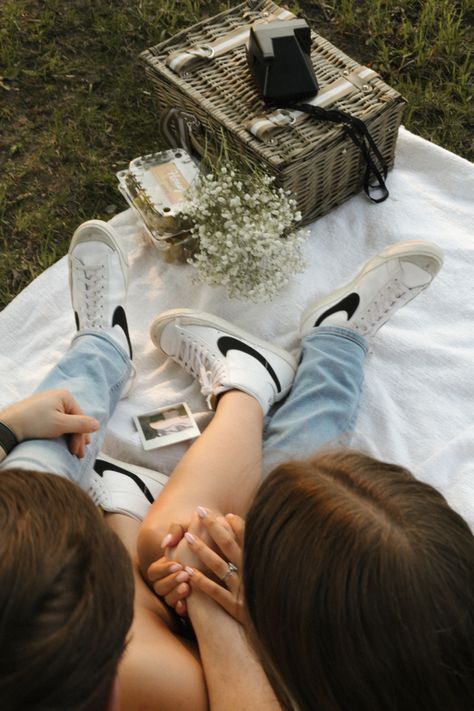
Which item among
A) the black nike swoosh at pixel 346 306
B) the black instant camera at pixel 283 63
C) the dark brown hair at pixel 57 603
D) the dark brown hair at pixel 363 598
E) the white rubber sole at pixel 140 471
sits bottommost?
the white rubber sole at pixel 140 471

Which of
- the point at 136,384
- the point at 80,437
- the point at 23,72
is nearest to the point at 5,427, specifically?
the point at 80,437

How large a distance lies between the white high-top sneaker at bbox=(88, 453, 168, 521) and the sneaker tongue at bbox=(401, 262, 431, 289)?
739 mm

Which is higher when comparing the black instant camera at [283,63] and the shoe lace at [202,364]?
the black instant camera at [283,63]

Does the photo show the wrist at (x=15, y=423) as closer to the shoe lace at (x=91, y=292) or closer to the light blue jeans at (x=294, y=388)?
the light blue jeans at (x=294, y=388)

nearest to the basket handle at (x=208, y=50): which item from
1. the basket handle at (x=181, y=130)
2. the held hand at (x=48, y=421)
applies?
the basket handle at (x=181, y=130)

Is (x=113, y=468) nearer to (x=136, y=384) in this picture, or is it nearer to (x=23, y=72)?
(x=136, y=384)

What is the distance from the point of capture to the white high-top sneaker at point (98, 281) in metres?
1.96

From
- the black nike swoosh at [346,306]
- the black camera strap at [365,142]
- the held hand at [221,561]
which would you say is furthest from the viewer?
the black camera strap at [365,142]

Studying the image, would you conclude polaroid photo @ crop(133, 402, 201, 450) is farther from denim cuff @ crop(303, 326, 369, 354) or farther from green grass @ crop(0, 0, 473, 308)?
green grass @ crop(0, 0, 473, 308)

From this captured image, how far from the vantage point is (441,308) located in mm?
2098

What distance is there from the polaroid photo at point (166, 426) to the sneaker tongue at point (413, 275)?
1.99 ft

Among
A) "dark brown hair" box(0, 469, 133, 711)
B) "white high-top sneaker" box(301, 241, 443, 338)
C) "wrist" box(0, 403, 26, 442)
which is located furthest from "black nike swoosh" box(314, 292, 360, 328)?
"dark brown hair" box(0, 469, 133, 711)

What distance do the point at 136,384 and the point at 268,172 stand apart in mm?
626

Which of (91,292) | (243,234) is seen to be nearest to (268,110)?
(243,234)
